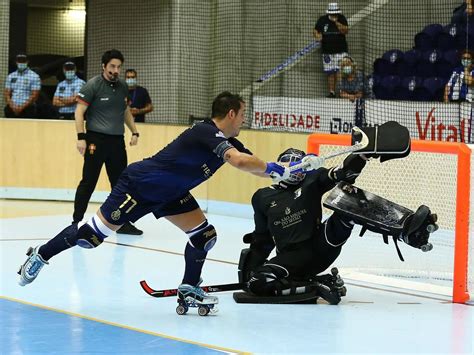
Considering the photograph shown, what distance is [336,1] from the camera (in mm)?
15352

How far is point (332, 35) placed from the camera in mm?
14688

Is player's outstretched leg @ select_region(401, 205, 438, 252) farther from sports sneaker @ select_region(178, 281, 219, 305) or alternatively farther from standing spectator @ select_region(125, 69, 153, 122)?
standing spectator @ select_region(125, 69, 153, 122)

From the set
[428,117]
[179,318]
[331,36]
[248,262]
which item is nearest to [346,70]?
[331,36]

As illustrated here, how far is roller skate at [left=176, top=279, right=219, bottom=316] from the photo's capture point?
6695 millimetres

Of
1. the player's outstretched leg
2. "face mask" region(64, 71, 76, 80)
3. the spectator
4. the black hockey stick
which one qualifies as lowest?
the black hockey stick

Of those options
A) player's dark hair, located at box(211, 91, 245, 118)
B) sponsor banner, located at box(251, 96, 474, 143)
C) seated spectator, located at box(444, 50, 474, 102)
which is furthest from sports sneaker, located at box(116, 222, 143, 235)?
seated spectator, located at box(444, 50, 474, 102)

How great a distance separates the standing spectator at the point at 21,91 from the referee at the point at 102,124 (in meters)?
4.16

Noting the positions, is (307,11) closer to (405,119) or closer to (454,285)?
(405,119)

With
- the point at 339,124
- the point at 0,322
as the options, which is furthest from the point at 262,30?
the point at 0,322

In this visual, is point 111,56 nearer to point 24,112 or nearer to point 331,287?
point 331,287

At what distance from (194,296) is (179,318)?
18 cm

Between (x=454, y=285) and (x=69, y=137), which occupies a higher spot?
(x=69, y=137)

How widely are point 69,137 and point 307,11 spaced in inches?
160

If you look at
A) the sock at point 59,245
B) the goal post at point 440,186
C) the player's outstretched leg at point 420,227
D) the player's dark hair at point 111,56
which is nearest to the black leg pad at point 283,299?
the player's outstretched leg at point 420,227
